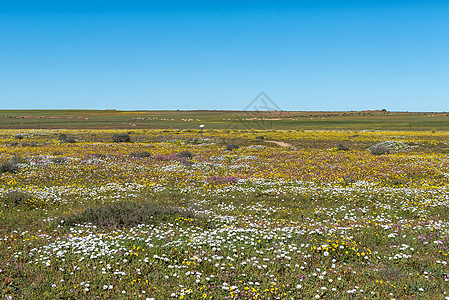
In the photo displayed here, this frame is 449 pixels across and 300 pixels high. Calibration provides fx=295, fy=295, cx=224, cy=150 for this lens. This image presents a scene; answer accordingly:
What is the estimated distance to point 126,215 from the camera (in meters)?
12.0

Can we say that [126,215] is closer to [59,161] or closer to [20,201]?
[20,201]

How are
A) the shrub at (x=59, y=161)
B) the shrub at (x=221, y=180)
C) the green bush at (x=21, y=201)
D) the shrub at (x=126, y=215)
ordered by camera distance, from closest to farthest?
the shrub at (x=126, y=215) → the green bush at (x=21, y=201) → the shrub at (x=221, y=180) → the shrub at (x=59, y=161)

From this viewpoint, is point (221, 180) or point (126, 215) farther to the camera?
point (221, 180)

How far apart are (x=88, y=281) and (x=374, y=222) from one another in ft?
35.3

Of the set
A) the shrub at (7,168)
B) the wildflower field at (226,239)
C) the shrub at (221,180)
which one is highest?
the shrub at (7,168)

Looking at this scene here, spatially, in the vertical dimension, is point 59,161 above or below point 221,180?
above

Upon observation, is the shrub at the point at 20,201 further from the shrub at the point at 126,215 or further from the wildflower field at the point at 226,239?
the shrub at the point at 126,215

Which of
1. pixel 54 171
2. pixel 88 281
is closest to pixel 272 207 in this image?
pixel 88 281

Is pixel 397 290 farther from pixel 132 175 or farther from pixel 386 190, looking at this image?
pixel 132 175

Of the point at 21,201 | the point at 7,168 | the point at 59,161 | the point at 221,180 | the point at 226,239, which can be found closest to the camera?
the point at 226,239

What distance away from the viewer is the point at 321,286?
7.55m

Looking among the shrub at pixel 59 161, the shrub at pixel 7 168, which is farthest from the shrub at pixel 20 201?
the shrub at pixel 59 161

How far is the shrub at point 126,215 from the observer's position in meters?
11.7

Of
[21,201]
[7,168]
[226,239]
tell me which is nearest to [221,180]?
[226,239]
